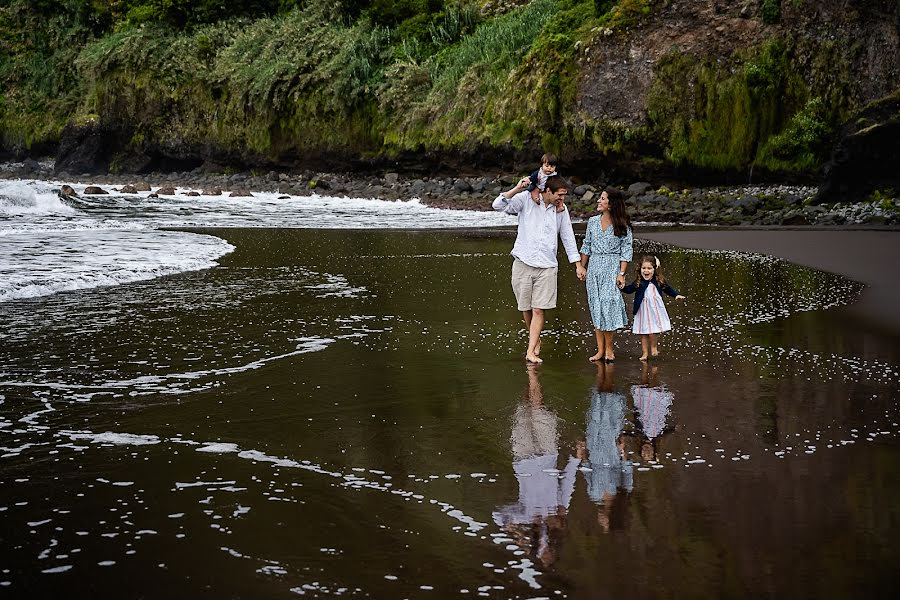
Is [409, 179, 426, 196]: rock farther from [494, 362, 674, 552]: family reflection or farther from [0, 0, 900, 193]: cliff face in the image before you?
[494, 362, 674, 552]: family reflection

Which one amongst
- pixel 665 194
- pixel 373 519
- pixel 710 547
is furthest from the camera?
pixel 665 194

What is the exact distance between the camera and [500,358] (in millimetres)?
7832

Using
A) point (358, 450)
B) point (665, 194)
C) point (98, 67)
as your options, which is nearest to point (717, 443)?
point (358, 450)

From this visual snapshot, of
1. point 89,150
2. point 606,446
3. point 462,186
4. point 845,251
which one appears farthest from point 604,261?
point 89,150

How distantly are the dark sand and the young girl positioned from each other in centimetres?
236

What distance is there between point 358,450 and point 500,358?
2719 millimetres

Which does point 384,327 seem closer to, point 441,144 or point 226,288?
point 226,288

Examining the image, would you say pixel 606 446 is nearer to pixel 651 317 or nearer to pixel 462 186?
pixel 651 317

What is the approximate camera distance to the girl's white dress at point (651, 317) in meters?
Answer: 7.82

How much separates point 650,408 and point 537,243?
2287mm

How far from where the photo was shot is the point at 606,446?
17.7 ft

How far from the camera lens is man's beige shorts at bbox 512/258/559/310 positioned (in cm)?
809

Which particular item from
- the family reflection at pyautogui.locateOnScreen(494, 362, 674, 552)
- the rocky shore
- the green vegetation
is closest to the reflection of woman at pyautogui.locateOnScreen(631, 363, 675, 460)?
the family reflection at pyautogui.locateOnScreen(494, 362, 674, 552)

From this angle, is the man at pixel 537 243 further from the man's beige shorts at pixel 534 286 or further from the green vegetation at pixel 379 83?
the green vegetation at pixel 379 83
